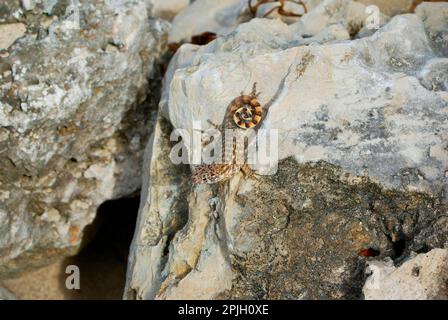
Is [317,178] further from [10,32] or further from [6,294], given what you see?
[6,294]

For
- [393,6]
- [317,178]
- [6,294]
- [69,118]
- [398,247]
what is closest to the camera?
[398,247]

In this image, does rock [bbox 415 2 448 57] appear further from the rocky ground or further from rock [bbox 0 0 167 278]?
rock [bbox 0 0 167 278]

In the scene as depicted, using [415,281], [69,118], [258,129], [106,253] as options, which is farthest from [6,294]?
[415,281]

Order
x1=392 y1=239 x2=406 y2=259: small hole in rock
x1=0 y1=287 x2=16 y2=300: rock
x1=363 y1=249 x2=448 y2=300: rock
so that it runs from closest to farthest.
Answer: x1=363 y1=249 x2=448 y2=300: rock, x1=392 y1=239 x2=406 y2=259: small hole in rock, x1=0 y1=287 x2=16 y2=300: rock

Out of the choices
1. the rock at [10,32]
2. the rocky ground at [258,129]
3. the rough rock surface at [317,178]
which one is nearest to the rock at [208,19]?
the rocky ground at [258,129]

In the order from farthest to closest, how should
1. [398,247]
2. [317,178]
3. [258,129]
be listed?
[258,129] < [317,178] < [398,247]

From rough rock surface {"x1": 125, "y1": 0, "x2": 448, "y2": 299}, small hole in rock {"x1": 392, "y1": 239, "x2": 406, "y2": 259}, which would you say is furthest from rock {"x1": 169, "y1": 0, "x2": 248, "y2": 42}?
small hole in rock {"x1": 392, "y1": 239, "x2": 406, "y2": 259}
